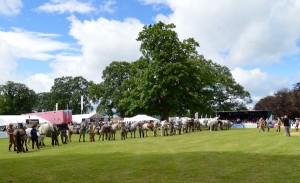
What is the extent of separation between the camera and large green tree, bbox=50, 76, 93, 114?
385 ft

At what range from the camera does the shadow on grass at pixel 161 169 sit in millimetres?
12849

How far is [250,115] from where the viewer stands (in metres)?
76.6

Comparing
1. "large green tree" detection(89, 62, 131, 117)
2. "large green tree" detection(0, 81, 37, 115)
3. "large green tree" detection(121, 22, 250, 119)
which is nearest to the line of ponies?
"large green tree" detection(121, 22, 250, 119)

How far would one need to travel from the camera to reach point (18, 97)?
395 feet

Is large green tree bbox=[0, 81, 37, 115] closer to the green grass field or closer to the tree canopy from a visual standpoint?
the tree canopy

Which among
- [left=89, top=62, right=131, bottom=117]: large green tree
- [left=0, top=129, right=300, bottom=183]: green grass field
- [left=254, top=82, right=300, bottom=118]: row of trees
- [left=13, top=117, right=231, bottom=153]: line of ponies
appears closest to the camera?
[left=0, top=129, right=300, bottom=183]: green grass field

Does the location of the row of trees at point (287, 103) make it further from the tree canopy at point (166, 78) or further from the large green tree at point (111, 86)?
the large green tree at point (111, 86)

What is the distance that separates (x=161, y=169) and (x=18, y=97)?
112968 mm

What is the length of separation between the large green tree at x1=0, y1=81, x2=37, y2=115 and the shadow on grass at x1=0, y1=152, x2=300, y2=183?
10561cm

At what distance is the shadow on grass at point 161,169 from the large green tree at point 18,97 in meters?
106

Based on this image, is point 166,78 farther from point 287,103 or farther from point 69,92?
point 69,92

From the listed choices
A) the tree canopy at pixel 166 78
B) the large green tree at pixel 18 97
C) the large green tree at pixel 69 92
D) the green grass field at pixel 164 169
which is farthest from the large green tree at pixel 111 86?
the green grass field at pixel 164 169

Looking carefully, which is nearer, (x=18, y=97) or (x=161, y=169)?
(x=161, y=169)

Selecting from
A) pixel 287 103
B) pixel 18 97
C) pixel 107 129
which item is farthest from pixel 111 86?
pixel 107 129
